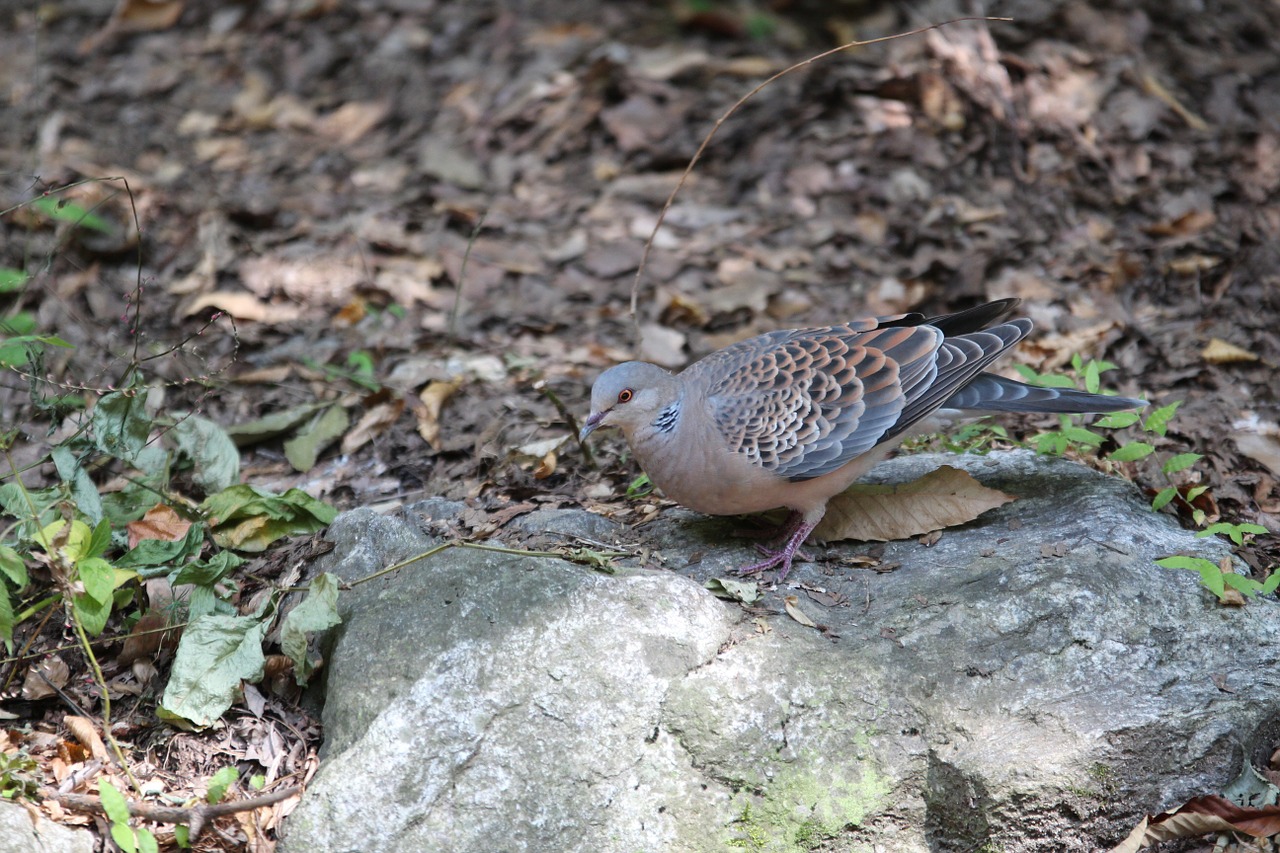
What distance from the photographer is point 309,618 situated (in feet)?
11.5

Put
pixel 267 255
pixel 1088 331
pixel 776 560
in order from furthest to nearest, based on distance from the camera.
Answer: pixel 267 255 → pixel 1088 331 → pixel 776 560

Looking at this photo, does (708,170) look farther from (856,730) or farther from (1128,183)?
(856,730)

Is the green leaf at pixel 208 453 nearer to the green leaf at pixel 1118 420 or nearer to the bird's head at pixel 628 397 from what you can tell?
the bird's head at pixel 628 397

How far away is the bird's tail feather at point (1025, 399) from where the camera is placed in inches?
167

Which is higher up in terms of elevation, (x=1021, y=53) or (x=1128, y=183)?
(x=1021, y=53)

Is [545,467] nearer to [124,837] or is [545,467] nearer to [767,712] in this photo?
[767,712]

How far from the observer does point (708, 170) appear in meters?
7.98

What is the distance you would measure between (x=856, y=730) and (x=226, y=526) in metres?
2.47

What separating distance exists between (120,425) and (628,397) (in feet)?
5.82

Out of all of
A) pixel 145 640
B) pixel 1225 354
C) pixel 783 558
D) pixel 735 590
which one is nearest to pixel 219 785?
pixel 145 640

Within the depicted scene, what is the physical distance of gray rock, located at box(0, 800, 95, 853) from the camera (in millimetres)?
2980

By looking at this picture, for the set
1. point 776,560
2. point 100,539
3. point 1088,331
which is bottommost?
point 1088,331

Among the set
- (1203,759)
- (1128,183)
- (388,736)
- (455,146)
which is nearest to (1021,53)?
(1128,183)

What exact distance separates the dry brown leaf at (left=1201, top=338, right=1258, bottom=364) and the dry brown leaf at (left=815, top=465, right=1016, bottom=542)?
6.45 feet
